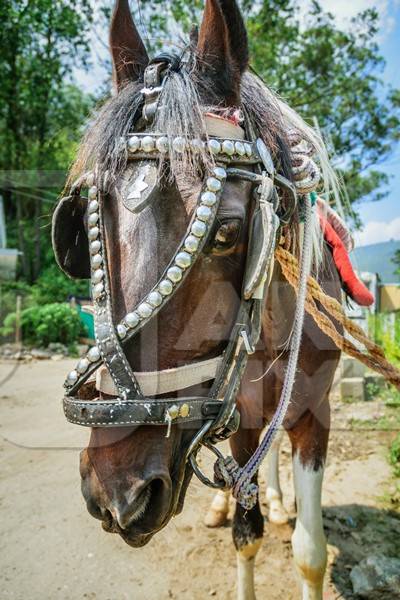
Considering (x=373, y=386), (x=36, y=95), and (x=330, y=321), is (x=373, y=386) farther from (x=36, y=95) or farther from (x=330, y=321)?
(x=36, y=95)

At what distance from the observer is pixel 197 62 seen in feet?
5.31

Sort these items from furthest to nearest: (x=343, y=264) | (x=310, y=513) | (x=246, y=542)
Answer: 1. (x=343, y=264)
2. (x=246, y=542)
3. (x=310, y=513)

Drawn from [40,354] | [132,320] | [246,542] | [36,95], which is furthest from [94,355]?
[36,95]

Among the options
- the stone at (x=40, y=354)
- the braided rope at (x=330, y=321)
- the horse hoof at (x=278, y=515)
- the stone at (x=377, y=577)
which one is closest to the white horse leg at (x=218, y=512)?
the horse hoof at (x=278, y=515)

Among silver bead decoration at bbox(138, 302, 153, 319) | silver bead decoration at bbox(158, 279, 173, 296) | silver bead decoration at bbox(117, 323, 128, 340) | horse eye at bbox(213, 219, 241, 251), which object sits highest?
horse eye at bbox(213, 219, 241, 251)

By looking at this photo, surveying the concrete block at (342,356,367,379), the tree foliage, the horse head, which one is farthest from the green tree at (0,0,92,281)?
the horse head

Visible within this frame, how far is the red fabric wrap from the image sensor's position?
261cm

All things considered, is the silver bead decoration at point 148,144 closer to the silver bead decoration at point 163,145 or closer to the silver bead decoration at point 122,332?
the silver bead decoration at point 163,145

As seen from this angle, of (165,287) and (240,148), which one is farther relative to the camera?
(240,148)

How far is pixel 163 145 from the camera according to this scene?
1385 mm

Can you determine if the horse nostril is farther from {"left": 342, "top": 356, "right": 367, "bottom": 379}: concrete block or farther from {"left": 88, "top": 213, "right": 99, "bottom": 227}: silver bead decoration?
{"left": 342, "top": 356, "right": 367, "bottom": 379}: concrete block

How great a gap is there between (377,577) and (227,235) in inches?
93.3

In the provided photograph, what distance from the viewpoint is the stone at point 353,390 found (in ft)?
19.8

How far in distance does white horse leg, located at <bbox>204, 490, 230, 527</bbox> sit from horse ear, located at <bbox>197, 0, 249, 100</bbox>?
2929mm
